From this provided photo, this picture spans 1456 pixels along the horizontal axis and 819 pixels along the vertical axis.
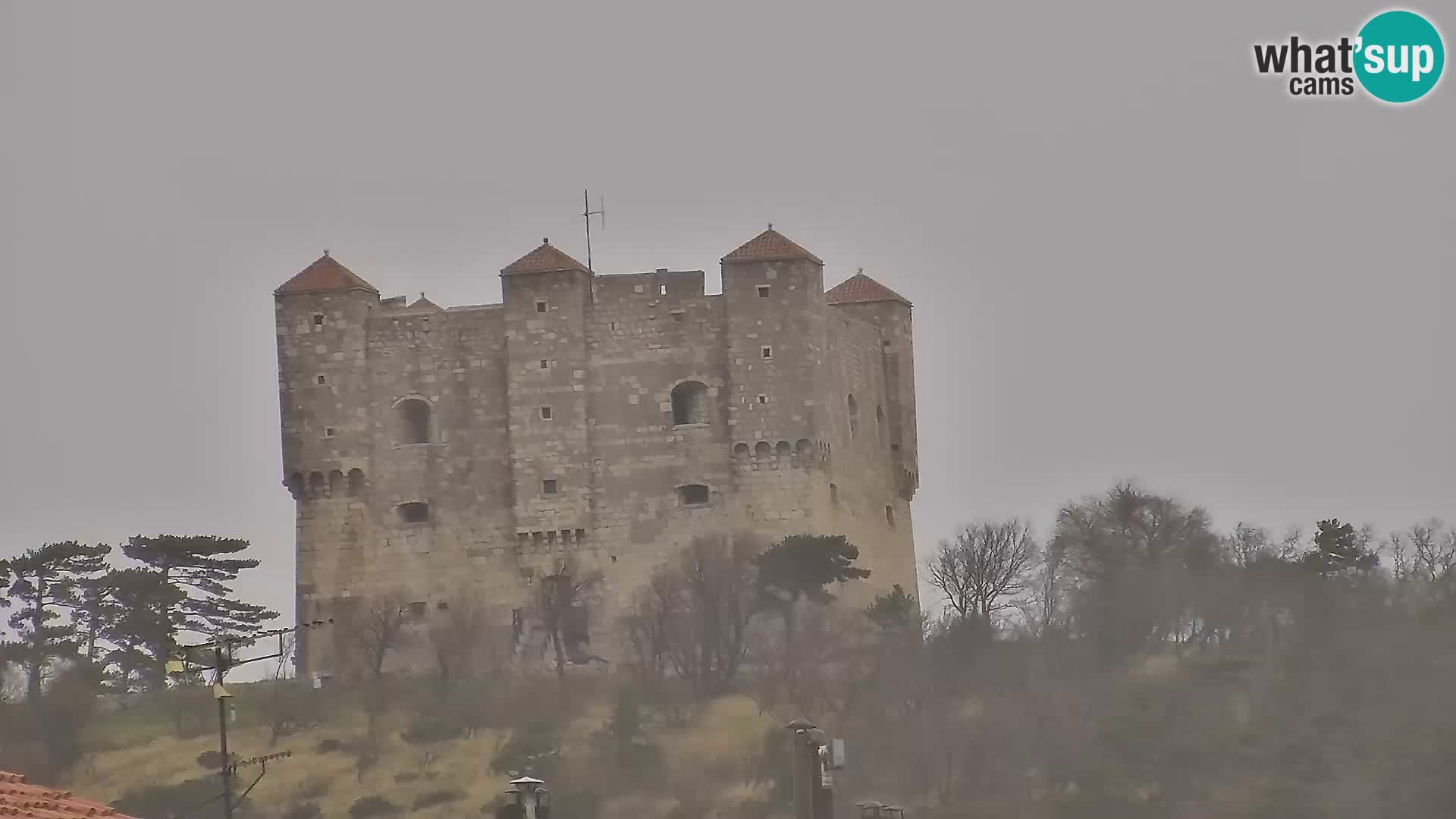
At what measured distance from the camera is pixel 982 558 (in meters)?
87.5

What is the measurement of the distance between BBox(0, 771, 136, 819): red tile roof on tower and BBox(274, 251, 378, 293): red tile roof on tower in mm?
39750

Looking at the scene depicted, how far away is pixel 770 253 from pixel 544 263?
4407 millimetres

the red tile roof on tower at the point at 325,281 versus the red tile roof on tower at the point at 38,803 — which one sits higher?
the red tile roof on tower at the point at 325,281

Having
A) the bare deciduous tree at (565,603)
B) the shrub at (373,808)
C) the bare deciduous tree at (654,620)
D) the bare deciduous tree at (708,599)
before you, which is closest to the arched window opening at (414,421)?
the bare deciduous tree at (565,603)

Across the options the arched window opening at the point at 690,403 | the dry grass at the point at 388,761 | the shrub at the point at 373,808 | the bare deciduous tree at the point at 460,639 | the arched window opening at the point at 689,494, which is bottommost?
the shrub at the point at 373,808

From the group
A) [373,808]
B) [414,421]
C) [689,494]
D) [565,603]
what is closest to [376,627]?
[565,603]

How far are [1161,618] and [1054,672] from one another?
3.94 meters

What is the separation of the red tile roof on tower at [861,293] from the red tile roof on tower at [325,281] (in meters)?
9.92

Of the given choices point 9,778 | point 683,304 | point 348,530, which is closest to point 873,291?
A: point 683,304

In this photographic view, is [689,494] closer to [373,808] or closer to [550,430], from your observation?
[550,430]

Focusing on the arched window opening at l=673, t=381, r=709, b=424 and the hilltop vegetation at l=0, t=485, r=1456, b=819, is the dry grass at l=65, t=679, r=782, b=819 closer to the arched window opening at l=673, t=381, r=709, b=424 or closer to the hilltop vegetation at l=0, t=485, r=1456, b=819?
the hilltop vegetation at l=0, t=485, r=1456, b=819

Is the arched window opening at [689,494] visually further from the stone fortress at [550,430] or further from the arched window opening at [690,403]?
the arched window opening at [690,403]

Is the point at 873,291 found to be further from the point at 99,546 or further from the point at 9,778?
the point at 9,778

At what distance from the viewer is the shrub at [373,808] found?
245ft
